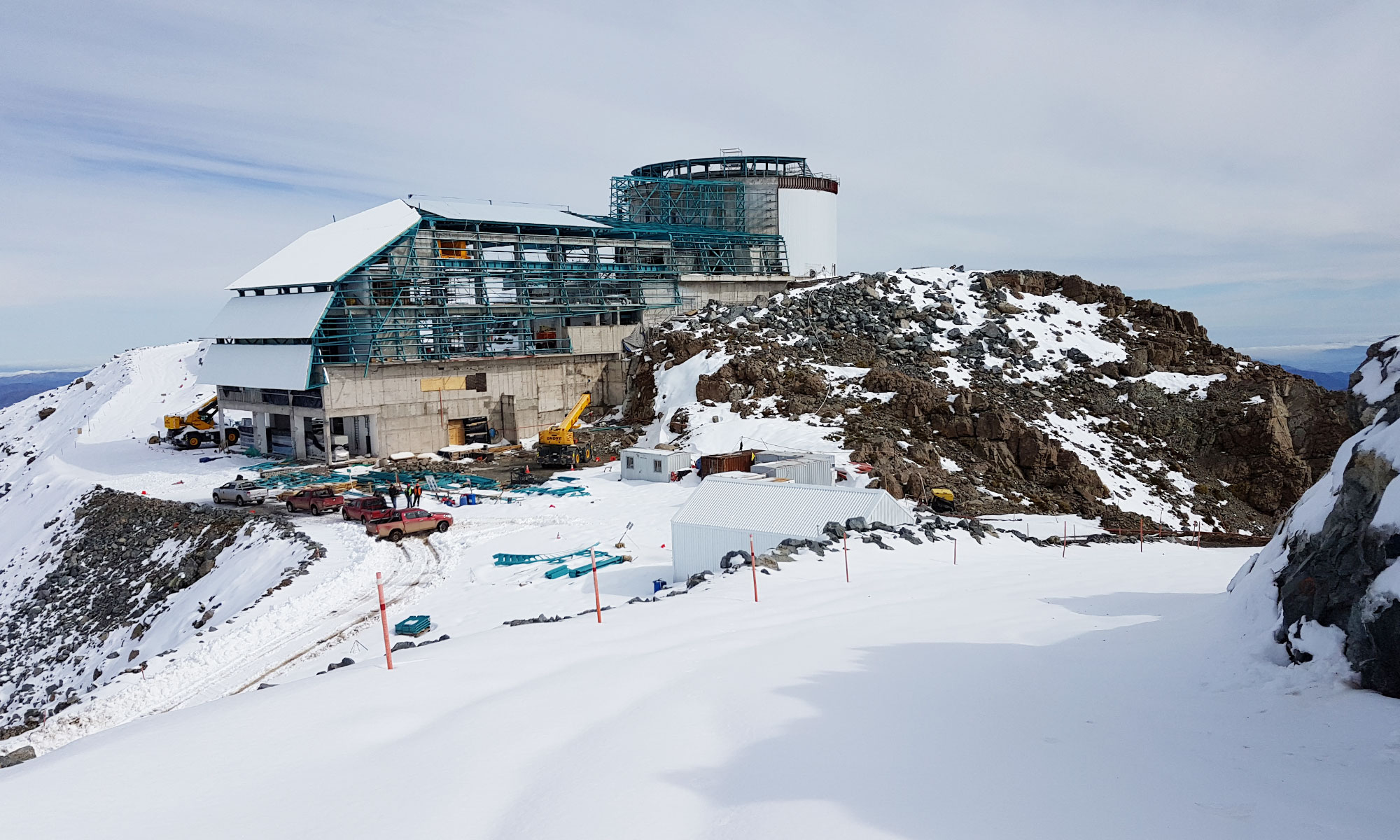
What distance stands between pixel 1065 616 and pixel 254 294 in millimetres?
46006

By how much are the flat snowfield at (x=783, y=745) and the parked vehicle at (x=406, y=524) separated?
15857 mm

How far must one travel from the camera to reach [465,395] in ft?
146

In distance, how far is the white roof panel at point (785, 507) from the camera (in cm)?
2042

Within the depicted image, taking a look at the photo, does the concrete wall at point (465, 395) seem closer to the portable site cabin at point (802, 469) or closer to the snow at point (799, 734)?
the portable site cabin at point (802, 469)

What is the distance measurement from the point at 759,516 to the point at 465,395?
2744cm

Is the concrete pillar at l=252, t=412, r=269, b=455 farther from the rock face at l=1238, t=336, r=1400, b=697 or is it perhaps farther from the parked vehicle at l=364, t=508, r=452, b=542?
the rock face at l=1238, t=336, r=1400, b=697

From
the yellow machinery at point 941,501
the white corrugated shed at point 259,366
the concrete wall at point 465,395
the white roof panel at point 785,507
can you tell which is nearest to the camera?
the white roof panel at point 785,507

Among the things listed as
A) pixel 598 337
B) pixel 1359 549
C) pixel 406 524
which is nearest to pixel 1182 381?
pixel 598 337

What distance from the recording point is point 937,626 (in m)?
12.0

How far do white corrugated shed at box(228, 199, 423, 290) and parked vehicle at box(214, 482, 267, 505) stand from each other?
478 inches

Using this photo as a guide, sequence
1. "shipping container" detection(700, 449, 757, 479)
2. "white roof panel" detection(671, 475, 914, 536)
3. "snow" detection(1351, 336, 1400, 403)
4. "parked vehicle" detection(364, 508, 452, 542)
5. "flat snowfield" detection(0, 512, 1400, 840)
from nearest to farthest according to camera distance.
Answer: "flat snowfield" detection(0, 512, 1400, 840), "snow" detection(1351, 336, 1400, 403), "white roof panel" detection(671, 475, 914, 536), "parked vehicle" detection(364, 508, 452, 542), "shipping container" detection(700, 449, 757, 479)

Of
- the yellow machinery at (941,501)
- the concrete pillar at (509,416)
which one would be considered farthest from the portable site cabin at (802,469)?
the concrete pillar at (509,416)

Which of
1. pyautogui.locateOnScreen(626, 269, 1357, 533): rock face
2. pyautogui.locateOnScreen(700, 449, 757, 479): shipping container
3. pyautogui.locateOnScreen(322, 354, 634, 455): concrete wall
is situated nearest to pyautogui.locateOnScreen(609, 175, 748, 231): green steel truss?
pyautogui.locateOnScreen(626, 269, 1357, 533): rock face

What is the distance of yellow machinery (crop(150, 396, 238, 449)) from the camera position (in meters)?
46.6
